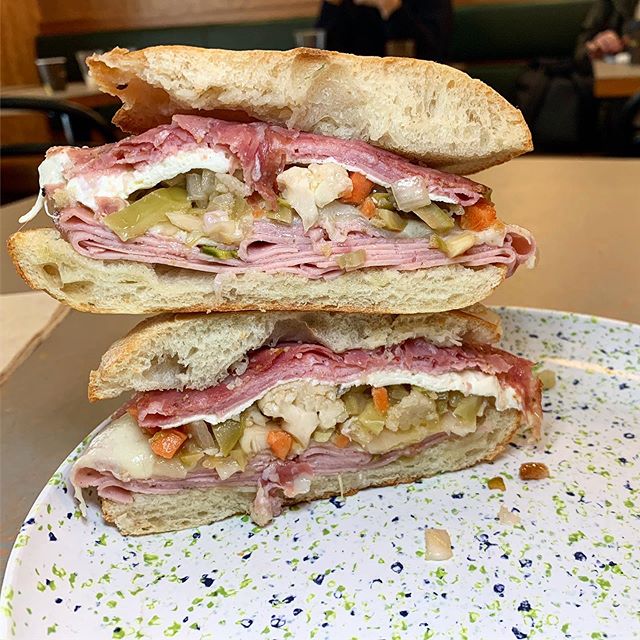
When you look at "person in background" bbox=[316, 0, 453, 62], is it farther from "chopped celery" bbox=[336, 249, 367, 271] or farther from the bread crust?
"chopped celery" bbox=[336, 249, 367, 271]

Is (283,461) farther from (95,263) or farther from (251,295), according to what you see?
(95,263)

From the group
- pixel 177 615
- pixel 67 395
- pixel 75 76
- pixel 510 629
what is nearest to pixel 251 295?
pixel 177 615

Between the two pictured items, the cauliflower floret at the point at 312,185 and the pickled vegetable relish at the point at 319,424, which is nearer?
the cauliflower floret at the point at 312,185

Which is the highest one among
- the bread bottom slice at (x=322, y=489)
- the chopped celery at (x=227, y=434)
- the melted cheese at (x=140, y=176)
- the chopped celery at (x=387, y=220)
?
the melted cheese at (x=140, y=176)

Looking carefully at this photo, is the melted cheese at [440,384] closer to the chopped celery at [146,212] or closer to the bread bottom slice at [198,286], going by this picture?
the bread bottom slice at [198,286]

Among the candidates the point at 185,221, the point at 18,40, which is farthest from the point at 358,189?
the point at 18,40

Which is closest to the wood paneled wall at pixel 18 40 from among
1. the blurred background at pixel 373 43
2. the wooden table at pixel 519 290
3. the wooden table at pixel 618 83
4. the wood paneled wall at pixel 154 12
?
the blurred background at pixel 373 43

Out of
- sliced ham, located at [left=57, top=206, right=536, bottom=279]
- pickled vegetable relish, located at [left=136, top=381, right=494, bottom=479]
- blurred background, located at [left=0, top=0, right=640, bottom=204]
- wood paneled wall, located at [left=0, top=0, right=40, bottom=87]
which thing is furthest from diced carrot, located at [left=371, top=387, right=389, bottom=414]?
wood paneled wall, located at [left=0, top=0, right=40, bottom=87]
